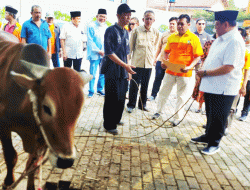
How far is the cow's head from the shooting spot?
1.63 m

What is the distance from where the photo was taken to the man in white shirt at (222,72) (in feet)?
10.8

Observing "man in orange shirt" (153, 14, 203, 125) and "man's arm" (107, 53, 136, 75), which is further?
"man in orange shirt" (153, 14, 203, 125)

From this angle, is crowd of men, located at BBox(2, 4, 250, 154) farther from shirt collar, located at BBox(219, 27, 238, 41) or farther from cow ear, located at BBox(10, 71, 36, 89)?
cow ear, located at BBox(10, 71, 36, 89)

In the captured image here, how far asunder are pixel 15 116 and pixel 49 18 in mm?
5326

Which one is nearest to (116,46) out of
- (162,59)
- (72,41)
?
(162,59)

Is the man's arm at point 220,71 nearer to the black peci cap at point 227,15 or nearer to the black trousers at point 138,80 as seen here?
the black peci cap at point 227,15

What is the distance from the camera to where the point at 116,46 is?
12.8ft

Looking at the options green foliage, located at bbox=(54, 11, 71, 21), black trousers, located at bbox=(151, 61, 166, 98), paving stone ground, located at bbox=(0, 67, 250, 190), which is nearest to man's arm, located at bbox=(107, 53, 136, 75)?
paving stone ground, located at bbox=(0, 67, 250, 190)

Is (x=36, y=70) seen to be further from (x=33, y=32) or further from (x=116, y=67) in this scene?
(x=33, y=32)

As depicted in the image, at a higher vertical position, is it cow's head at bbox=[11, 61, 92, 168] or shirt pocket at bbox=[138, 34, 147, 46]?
shirt pocket at bbox=[138, 34, 147, 46]

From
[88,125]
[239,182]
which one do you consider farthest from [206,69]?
[88,125]

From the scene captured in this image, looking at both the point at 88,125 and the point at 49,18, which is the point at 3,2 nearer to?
the point at 49,18

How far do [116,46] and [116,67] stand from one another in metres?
0.37

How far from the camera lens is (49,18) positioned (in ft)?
21.6
